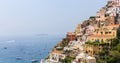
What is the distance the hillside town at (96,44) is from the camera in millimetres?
35938

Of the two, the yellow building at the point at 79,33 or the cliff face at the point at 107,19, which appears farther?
the yellow building at the point at 79,33

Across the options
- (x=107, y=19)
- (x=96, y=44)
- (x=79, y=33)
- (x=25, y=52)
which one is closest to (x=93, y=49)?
(x=96, y=44)

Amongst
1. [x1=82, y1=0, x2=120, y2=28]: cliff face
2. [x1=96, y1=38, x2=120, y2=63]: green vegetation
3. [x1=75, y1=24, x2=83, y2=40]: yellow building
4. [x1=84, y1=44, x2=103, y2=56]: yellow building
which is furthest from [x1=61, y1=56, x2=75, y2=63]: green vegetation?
[x1=82, y1=0, x2=120, y2=28]: cliff face

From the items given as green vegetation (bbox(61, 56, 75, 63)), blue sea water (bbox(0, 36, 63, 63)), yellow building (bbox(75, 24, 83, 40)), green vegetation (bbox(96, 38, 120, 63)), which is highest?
yellow building (bbox(75, 24, 83, 40))

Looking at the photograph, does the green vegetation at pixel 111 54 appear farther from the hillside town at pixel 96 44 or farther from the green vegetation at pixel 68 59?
the green vegetation at pixel 68 59

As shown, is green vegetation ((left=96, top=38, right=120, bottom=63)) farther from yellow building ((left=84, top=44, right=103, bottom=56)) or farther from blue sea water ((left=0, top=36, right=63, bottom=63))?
blue sea water ((left=0, top=36, right=63, bottom=63))

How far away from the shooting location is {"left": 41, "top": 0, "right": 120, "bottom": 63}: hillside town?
35.9m

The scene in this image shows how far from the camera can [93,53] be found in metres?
37.9

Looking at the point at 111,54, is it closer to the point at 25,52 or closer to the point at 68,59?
the point at 68,59

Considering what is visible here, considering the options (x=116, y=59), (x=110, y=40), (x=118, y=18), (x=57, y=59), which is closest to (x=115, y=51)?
(x=116, y=59)

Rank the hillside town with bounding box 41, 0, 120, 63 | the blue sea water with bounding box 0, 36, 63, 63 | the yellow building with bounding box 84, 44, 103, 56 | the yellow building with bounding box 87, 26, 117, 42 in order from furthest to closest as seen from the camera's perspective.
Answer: the blue sea water with bounding box 0, 36, 63, 63
the yellow building with bounding box 87, 26, 117, 42
the yellow building with bounding box 84, 44, 103, 56
the hillside town with bounding box 41, 0, 120, 63

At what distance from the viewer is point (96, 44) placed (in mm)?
38188

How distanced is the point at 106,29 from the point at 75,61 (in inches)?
284

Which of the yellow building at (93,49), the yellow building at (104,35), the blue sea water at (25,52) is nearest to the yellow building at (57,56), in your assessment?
the yellow building at (104,35)
